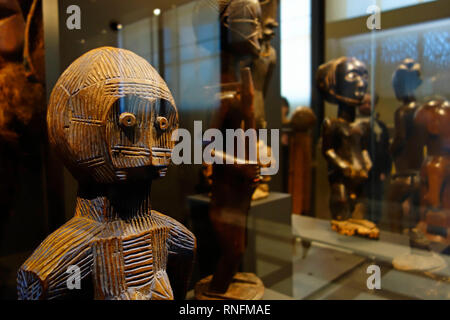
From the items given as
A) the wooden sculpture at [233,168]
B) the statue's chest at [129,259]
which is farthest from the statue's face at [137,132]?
the wooden sculpture at [233,168]

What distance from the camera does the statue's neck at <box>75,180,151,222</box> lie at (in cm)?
90

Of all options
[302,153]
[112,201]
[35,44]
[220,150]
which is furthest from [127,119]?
[302,153]

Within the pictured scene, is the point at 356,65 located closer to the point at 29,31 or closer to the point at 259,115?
the point at 259,115

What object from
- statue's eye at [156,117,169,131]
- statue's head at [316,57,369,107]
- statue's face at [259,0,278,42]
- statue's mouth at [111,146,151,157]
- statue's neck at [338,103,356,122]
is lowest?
statue's mouth at [111,146,151,157]

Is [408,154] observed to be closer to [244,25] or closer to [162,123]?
[244,25]

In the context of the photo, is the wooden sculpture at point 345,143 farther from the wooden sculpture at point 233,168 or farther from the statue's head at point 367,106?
the wooden sculpture at point 233,168

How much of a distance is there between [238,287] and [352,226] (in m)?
1.14

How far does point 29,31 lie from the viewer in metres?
1.16

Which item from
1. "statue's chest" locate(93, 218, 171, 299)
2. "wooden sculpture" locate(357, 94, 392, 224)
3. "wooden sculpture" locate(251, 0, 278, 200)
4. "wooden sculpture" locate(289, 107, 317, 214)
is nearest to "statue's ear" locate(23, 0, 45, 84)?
"statue's chest" locate(93, 218, 171, 299)

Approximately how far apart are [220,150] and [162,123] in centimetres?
61

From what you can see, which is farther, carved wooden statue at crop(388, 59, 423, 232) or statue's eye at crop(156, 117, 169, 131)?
carved wooden statue at crop(388, 59, 423, 232)

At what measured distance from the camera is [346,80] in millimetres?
2377

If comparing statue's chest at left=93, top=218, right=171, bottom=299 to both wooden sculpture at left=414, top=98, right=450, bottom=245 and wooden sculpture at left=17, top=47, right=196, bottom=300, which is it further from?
wooden sculpture at left=414, top=98, right=450, bottom=245

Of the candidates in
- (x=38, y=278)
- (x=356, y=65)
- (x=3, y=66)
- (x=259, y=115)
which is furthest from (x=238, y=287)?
(x=356, y=65)
